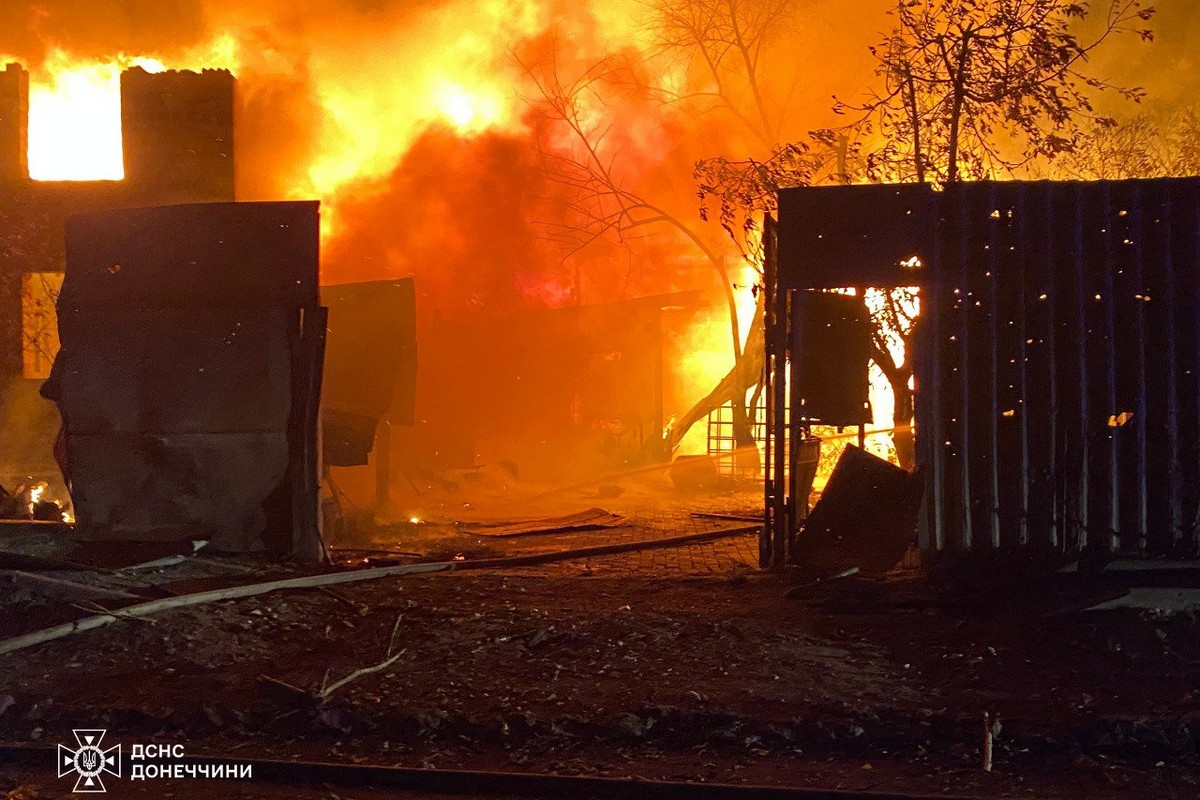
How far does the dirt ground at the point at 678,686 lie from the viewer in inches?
183

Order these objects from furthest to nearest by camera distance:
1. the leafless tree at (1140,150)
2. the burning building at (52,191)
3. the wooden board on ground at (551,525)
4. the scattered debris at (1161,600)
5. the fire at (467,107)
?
the fire at (467,107) → the burning building at (52,191) → the leafless tree at (1140,150) → the wooden board on ground at (551,525) → the scattered debris at (1161,600)

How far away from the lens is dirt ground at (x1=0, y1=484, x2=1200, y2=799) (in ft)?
15.2

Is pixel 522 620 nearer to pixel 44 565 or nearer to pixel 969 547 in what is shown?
pixel 969 547

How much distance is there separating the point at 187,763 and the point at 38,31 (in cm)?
2461

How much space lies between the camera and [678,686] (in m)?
5.40

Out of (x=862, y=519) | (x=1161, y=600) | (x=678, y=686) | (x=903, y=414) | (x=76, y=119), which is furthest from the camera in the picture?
(x=76, y=119)

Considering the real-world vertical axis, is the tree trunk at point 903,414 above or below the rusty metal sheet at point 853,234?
below

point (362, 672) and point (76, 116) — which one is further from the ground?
point (76, 116)

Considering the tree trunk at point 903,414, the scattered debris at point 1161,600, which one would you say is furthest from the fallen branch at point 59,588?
the tree trunk at point 903,414

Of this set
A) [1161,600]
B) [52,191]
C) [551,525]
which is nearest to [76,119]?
[52,191]

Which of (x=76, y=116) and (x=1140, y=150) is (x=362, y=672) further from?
(x=76, y=116)

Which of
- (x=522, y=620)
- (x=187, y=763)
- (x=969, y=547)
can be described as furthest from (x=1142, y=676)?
(x=187, y=763)

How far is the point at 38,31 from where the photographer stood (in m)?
23.0

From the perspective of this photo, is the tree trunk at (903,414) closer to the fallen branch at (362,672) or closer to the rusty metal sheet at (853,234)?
the rusty metal sheet at (853,234)
